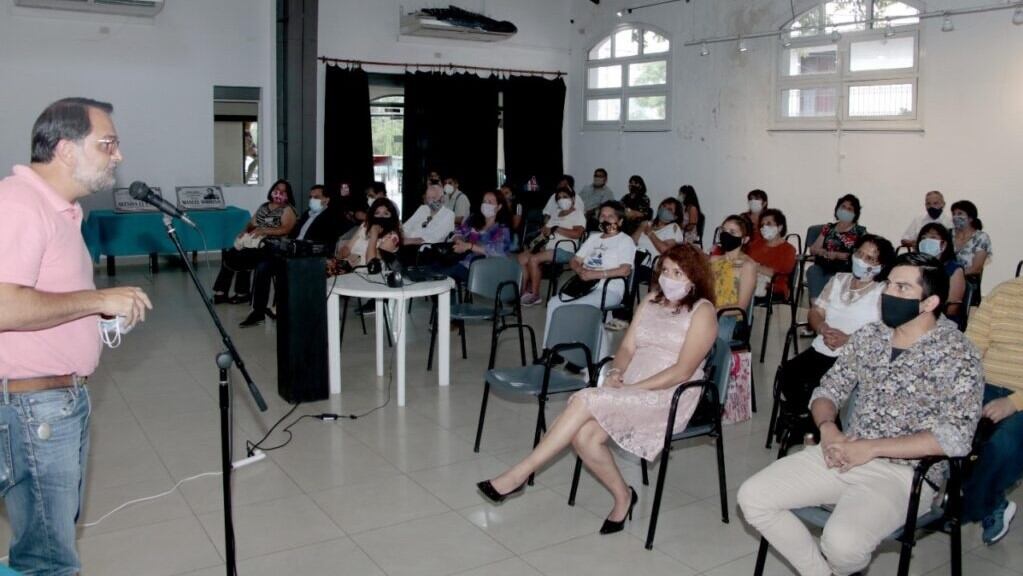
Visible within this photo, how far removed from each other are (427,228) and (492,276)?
7.35ft

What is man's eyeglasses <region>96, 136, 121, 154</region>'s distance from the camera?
223 cm

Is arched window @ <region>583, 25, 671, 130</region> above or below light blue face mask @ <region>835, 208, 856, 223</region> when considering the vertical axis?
above

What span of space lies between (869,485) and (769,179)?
7.89m

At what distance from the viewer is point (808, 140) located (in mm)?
9734

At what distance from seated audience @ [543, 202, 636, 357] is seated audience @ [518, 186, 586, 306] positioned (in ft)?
5.10

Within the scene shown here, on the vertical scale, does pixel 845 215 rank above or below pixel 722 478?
above

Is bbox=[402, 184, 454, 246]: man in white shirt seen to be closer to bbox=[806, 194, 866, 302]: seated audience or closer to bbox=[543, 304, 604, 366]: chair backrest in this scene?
bbox=[806, 194, 866, 302]: seated audience

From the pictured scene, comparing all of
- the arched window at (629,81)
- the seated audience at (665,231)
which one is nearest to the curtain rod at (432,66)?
the arched window at (629,81)

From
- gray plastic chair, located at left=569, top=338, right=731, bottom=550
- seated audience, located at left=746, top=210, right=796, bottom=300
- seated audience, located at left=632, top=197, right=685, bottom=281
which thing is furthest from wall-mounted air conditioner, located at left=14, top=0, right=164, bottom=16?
gray plastic chair, located at left=569, top=338, right=731, bottom=550

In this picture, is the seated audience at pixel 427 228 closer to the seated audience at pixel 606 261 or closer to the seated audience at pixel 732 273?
the seated audience at pixel 606 261

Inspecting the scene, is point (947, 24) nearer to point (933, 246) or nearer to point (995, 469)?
point (933, 246)

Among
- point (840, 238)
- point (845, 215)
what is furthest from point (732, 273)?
point (845, 215)

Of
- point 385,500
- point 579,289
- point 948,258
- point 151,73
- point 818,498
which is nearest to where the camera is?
point 818,498

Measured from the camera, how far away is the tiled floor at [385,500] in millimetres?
3320
